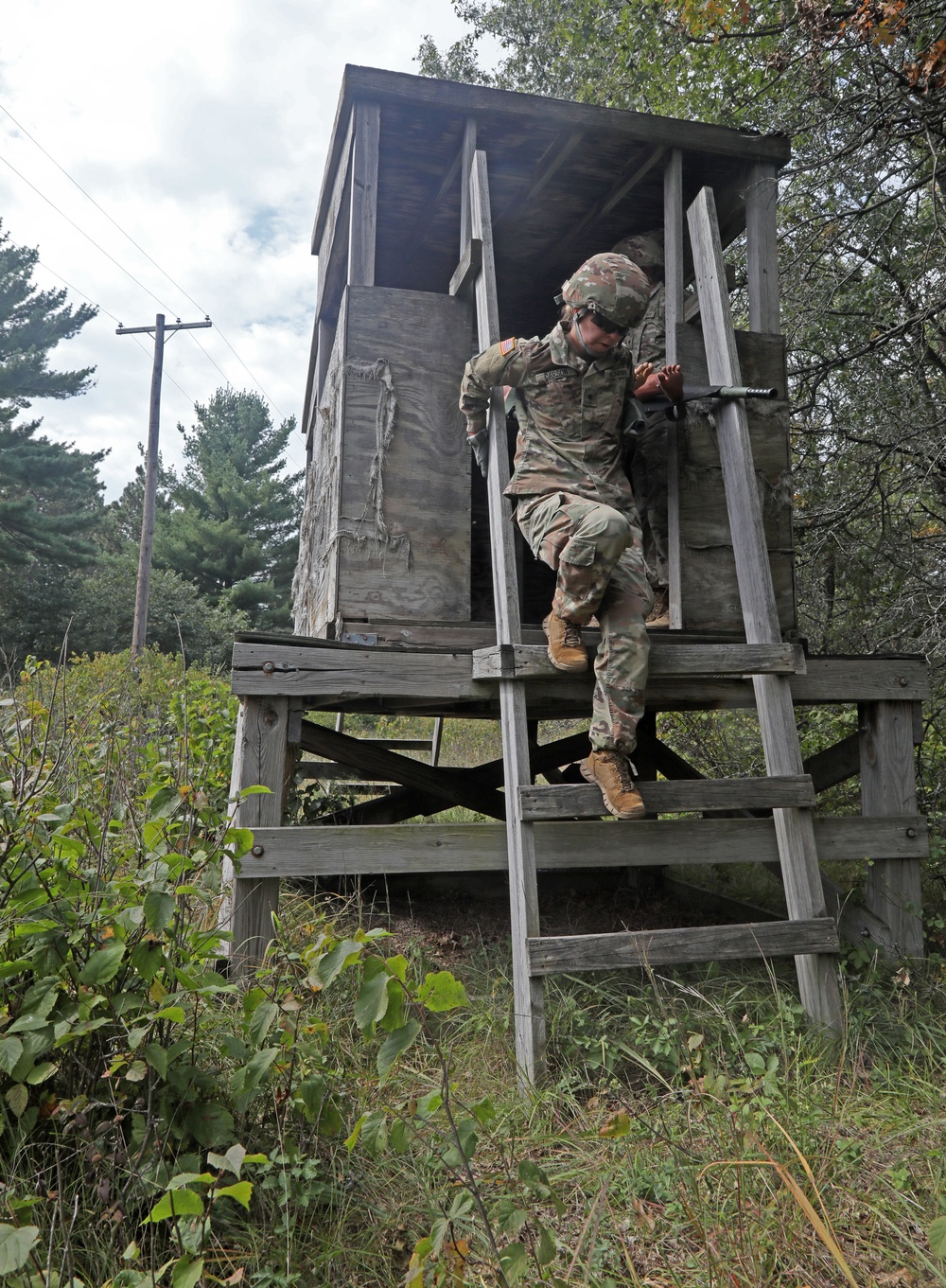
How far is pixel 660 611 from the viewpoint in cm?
459

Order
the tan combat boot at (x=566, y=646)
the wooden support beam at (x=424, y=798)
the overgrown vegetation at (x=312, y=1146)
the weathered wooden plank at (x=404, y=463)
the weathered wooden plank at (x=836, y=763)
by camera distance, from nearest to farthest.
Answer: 1. the overgrown vegetation at (x=312, y=1146)
2. the tan combat boot at (x=566, y=646)
3. the weathered wooden plank at (x=404, y=463)
4. the weathered wooden plank at (x=836, y=763)
5. the wooden support beam at (x=424, y=798)

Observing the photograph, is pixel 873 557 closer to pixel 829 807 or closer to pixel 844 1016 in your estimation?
pixel 829 807

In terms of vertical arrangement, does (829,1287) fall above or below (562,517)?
below

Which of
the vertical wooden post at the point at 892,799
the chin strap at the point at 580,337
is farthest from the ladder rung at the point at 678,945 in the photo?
the chin strap at the point at 580,337

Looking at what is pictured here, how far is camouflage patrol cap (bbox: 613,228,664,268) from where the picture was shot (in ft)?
16.8

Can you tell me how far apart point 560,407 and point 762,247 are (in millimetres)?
1724

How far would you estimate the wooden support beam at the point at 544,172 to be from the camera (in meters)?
4.48

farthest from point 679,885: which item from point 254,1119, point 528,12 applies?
point 528,12

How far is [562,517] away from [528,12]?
622 inches

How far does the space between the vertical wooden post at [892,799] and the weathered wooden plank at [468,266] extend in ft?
9.20

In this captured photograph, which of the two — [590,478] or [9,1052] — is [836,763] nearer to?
[590,478]

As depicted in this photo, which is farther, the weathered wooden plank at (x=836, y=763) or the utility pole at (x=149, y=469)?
the utility pole at (x=149, y=469)

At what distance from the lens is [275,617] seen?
92.8ft

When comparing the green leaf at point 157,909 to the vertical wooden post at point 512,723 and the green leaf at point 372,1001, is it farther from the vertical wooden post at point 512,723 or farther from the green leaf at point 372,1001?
the vertical wooden post at point 512,723
